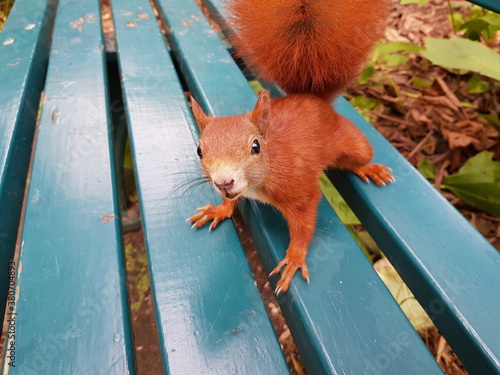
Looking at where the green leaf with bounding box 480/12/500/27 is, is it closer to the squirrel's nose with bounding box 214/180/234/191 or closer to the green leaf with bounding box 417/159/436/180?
the green leaf with bounding box 417/159/436/180

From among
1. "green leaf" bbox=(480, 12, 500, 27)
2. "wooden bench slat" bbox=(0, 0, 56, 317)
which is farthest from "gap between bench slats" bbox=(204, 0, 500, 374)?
"green leaf" bbox=(480, 12, 500, 27)

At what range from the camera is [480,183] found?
1242mm

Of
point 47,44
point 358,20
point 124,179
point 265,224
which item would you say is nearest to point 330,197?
point 265,224

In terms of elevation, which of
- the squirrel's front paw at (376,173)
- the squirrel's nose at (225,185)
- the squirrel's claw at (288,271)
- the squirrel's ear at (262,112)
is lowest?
the squirrel's claw at (288,271)

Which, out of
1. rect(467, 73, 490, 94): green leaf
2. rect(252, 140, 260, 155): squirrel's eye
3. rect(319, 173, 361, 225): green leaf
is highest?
rect(252, 140, 260, 155): squirrel's eye

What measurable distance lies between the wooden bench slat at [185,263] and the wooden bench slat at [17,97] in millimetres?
263

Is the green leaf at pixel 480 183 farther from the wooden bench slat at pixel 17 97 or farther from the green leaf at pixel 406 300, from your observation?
the wooden bench slat at pixel 17 97

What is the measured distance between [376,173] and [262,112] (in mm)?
341

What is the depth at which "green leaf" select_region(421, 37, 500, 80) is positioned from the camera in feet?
3.60

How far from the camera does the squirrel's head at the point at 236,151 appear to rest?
661mm

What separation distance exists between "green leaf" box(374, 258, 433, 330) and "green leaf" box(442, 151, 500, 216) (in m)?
0.43

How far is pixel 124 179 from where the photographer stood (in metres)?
1.63

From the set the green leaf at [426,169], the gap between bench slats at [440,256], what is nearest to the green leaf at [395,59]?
the green leaf at [426,169]

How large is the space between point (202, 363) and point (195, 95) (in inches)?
31.7
